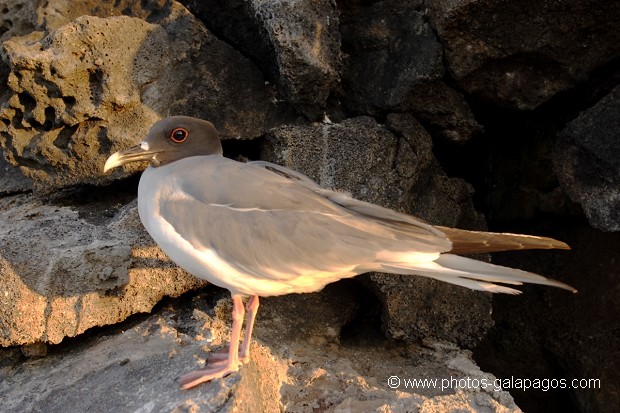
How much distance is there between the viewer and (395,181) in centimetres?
400

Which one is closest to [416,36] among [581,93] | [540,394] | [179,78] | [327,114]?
[327,114]

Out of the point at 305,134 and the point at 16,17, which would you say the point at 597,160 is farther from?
the point at 16,17

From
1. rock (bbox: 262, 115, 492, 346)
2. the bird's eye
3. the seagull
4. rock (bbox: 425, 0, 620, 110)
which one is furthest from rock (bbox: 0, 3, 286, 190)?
rock (bbox: 425, 0, 620, 110)

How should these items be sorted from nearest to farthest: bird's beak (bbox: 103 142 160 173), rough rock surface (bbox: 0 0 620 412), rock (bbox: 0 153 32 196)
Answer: bird's beak (bbox: 103 142 160 173)
rough rock surface (bbox: 0 0 620 412)
rock (bbox: 0 153 32 196)

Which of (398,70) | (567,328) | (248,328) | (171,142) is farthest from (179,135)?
(567,328)

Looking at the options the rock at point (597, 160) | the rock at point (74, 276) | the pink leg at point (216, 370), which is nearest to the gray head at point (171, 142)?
the rock at point (74, 276)

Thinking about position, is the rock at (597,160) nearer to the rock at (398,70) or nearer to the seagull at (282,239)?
the rock at (398,70)

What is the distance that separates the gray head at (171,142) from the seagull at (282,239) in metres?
0.27

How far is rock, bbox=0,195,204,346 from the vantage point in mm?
3537

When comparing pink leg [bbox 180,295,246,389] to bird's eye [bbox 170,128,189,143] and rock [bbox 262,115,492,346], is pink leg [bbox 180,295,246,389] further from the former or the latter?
rock [bbox 262,115,492,346]

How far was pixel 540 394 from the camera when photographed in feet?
16.0

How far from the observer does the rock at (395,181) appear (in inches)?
157

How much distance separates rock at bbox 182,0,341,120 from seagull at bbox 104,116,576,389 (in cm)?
86

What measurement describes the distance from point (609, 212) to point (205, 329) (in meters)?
2.21
